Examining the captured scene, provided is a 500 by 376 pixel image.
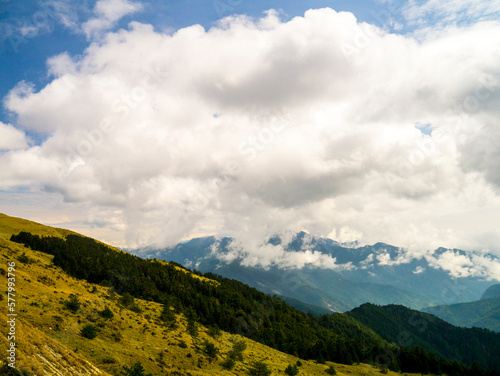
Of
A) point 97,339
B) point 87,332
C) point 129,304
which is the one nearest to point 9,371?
point 87,332

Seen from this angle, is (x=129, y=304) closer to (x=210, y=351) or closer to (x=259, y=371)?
(x=210, y=351)

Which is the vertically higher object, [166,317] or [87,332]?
[87,332]

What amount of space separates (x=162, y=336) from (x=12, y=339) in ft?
156

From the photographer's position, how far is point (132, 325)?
63.5 meters

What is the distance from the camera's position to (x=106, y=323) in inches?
2213

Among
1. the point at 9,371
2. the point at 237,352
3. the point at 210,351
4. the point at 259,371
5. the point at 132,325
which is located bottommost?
the point at 237,352

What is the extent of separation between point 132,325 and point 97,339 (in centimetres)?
1750

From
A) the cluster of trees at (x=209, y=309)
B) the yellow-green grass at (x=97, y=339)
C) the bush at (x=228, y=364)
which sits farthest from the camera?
the cluster of trees at (x=209, y=309)

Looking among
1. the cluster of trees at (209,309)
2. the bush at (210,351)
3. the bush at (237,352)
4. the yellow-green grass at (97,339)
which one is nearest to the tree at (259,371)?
the yellow-green grass at (97,339)

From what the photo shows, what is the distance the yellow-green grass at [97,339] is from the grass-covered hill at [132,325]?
0.54 ft

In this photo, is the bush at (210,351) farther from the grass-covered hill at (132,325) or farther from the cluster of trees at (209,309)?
the cluster of trees at (209,309)

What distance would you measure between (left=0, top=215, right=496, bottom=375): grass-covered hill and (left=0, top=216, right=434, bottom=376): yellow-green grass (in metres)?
0.16

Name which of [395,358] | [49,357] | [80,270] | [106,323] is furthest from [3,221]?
[395,358]

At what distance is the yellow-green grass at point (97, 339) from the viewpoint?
89.8 feet
